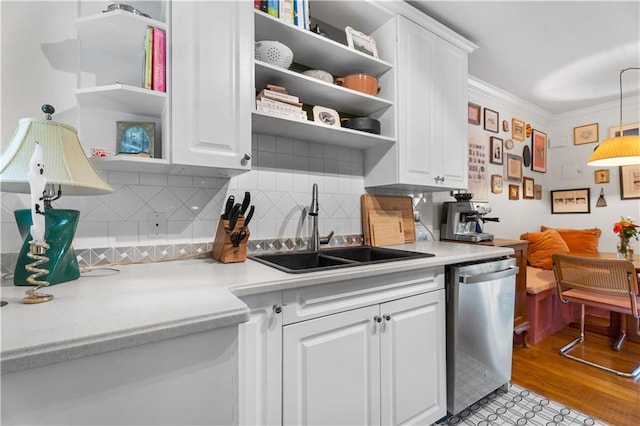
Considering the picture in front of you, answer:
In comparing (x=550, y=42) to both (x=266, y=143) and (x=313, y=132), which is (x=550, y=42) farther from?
(x=266, y=143)

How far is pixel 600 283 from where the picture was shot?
2.20 metres

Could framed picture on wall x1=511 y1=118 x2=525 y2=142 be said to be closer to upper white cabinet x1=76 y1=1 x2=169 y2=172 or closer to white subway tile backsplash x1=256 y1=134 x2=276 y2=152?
white subway tile backsplash x1=256 y1=134 x2=276 y2=152

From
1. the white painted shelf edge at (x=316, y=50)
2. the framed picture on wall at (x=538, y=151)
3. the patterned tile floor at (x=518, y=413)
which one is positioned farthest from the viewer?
the framed picture on wall at (x=538, y=151)

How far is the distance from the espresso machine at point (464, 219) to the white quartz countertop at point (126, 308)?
1.57 meters

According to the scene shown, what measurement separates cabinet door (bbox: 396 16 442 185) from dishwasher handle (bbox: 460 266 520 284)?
0.68m

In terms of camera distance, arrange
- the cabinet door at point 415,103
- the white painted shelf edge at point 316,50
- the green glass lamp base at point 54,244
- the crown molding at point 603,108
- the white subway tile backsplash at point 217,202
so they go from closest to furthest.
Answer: the green glass lamp base at point 54,244 → the white subway tile backsplash at point 217,202 → the white painted shelf edge at point 316,50 → the cabinet door at point 415,103 → the crown molding at point 603,108

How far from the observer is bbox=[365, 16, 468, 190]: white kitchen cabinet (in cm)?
191

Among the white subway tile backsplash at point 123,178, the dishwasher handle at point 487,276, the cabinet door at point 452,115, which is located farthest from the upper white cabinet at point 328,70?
the dishwasher handle at point 487,276

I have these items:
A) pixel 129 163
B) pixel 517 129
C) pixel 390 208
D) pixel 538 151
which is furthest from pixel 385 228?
pixel 538 151

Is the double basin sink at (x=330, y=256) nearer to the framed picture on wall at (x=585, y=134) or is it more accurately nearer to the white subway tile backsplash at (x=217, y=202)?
the white subway tile backsplash at (x=217, y=202)

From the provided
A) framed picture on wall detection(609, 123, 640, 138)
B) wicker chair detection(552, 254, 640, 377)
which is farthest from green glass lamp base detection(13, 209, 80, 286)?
framed picture on wall detection(609, 123, 640, 138)

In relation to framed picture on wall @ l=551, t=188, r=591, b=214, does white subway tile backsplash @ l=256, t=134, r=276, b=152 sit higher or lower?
higher

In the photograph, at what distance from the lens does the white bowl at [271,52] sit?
149 centimetres

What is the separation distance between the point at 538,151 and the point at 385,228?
3137 mm
